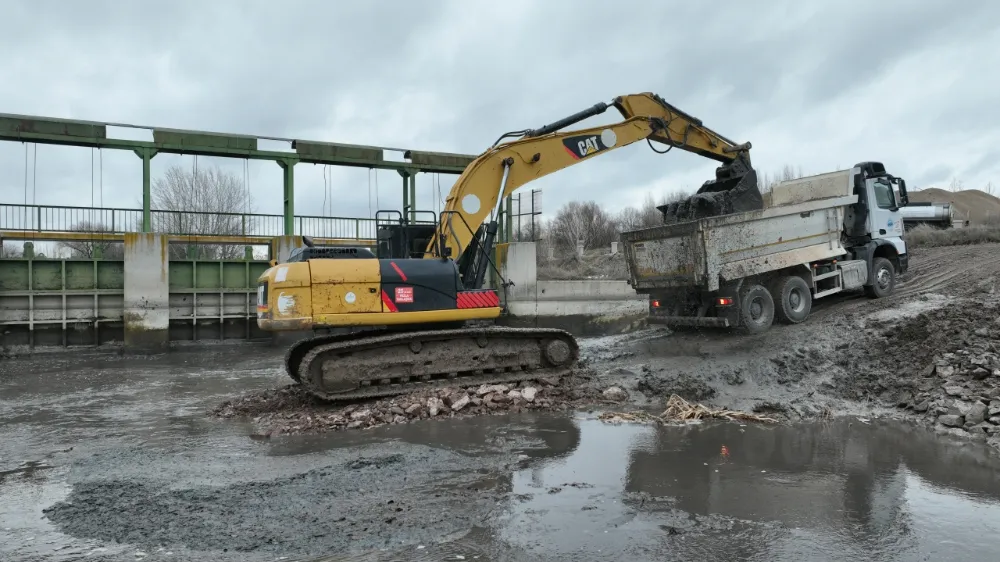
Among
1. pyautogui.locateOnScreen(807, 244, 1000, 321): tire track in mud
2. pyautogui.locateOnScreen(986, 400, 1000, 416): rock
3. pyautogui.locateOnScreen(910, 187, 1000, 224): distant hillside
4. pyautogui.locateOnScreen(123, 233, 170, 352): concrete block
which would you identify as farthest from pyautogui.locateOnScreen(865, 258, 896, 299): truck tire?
pyautogui.locateOnScreen(910, 187, 1000, 224): distant hillside

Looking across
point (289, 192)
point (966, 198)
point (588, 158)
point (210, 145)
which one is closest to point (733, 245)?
point (588, 158)

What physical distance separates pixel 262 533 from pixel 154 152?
51.5ft

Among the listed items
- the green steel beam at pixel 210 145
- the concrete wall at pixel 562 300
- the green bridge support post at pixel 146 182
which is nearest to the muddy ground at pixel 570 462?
the green bridge support post at pixel 146 182

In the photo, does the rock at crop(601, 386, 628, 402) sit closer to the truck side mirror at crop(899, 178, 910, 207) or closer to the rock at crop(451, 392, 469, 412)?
the rock at crop(451, 392, 469, 412)

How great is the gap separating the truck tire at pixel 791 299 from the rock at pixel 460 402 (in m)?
5.70

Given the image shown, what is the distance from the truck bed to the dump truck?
0.02 m

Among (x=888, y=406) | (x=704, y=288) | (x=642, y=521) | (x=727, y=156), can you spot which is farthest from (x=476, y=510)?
(x=727, y=156)

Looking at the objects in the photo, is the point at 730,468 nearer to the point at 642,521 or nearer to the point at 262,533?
the point at 642,521

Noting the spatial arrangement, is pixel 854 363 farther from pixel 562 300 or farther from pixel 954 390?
pixel 562 300

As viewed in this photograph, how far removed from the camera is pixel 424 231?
998cm

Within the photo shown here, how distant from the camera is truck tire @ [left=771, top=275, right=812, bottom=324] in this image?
10977 millimetres

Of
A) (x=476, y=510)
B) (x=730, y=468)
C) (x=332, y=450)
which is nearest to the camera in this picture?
(x=476, y=510)

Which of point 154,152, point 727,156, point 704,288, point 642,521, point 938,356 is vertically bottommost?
point 642,521

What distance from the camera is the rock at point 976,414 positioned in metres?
7.07
